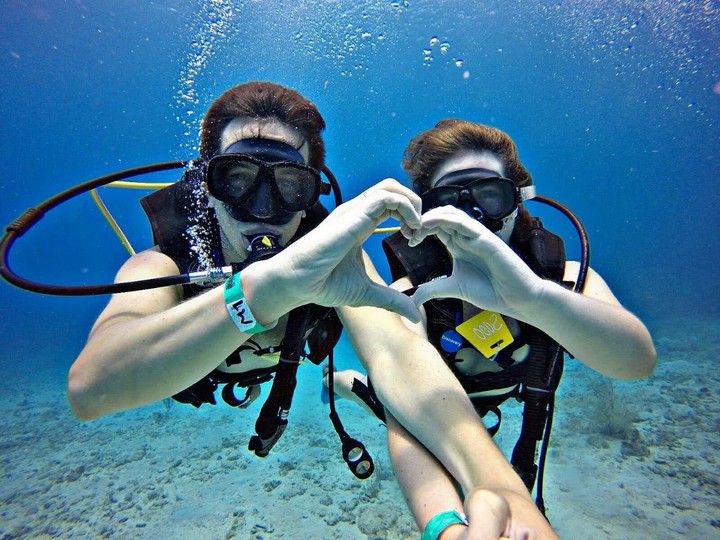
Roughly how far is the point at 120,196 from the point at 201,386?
5569 cm

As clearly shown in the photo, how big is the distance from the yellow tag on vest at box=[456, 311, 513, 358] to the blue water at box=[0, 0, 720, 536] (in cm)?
405

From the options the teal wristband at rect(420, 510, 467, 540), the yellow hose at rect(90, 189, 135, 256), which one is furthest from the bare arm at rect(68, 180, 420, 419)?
the yellow hose at rect(90, 189, 135, 256)

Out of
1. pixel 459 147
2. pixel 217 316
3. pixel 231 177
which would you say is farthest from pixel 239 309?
pixel 459 147

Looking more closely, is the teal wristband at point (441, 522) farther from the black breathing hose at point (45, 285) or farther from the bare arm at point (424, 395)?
the black breathing hose at point (45, 285)

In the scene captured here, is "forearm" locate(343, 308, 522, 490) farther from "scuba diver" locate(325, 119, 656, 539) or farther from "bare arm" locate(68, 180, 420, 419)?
"bare arm" locate(68, 180, 420, 419)

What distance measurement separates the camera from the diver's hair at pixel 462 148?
3033 millimetres

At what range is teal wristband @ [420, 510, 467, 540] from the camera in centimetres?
154

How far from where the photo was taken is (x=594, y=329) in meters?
2.00

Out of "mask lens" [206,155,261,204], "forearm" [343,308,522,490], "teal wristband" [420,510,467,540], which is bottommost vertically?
"teal wristband" [420,510,467,540]

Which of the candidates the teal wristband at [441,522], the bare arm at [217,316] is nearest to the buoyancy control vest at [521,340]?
the bare arm at [217,316]

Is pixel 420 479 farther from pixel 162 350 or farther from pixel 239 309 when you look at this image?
pixel 162 350

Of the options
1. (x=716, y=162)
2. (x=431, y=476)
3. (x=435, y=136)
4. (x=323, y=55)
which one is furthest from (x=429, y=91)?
(x=716, y=162)

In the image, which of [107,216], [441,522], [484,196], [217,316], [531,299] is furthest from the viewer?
[107,216]

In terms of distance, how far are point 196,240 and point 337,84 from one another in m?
25.3
